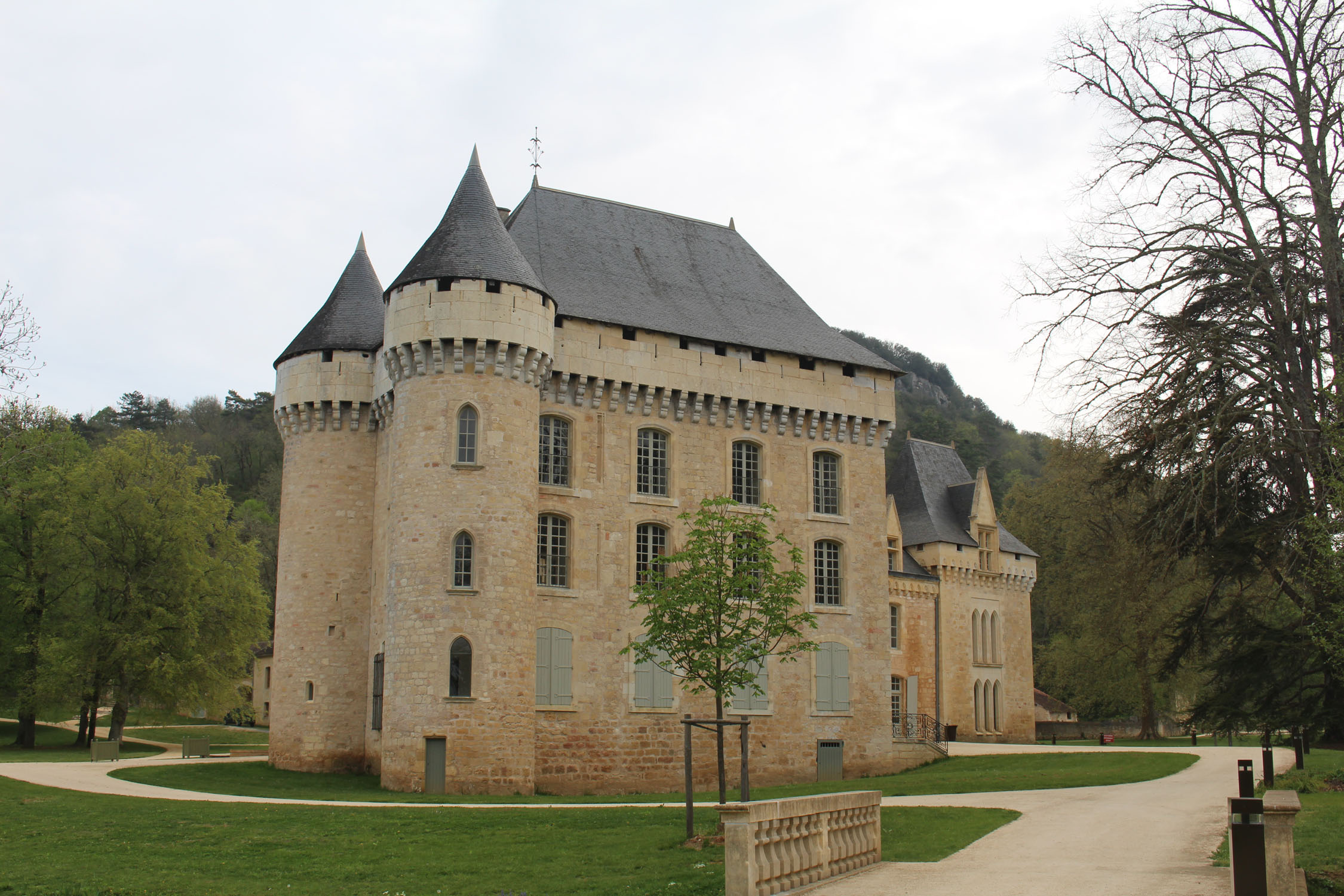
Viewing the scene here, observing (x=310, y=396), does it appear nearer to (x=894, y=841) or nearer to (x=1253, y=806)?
(x=894, y=841)

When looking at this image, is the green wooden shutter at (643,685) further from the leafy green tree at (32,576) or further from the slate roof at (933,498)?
the slate roof at (933,498)

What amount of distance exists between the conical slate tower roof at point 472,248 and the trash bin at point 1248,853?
2009 cm

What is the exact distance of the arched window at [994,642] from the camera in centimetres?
4788

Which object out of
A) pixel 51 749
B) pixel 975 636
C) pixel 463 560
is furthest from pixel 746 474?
pixel 51 749

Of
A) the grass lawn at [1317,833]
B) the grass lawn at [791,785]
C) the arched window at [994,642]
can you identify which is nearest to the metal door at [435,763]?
the grass lawn at [791,785]

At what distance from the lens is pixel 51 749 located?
38188mm

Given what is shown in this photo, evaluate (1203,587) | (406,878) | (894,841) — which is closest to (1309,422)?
(894,841)

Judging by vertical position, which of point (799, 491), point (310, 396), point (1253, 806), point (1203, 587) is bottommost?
→ point (1253, 806)

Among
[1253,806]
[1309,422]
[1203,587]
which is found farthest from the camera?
[1203,587]

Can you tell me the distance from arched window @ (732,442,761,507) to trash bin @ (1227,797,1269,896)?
21.0 meters

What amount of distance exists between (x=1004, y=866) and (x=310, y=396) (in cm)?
2318

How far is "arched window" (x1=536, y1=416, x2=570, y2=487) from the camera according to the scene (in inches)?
1133

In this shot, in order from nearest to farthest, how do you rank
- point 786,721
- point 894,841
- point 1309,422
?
point 894,841 → point 1309,422 → point 786,721

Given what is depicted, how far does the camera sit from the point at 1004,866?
13.6 metres
